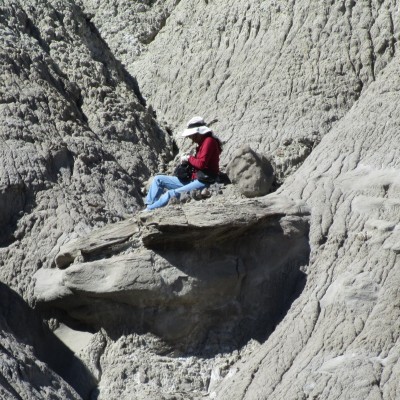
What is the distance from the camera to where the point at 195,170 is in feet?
40.9

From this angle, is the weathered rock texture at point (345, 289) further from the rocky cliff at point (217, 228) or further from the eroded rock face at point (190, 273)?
the eroded rock face at point (190, 273)

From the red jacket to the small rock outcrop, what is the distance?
0.57ft

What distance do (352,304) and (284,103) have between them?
11.0ft

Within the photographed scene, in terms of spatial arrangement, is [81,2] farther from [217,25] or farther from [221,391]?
[221,391]

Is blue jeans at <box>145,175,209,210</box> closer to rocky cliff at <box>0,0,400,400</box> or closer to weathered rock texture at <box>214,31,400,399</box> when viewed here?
rocky cliff at <box>0,0,400,400</box>

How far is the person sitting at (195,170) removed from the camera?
12.3 meters

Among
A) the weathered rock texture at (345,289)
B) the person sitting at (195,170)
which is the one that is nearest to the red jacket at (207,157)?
the person sitting at (195,170)

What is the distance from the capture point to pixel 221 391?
11180mm

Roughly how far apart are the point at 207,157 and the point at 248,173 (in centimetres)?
42

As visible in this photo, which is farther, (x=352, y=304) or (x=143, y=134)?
(x=143, y=134)

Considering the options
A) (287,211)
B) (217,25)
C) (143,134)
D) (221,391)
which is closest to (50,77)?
(143,134)

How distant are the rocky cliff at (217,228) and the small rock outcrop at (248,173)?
4.4 inches

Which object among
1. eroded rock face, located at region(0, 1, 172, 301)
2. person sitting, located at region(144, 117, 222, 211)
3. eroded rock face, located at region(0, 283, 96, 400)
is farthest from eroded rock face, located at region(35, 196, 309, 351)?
person sitting, located at region(144, 117, 222, 211)

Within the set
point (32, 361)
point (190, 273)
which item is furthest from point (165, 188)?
point (32, 361)
